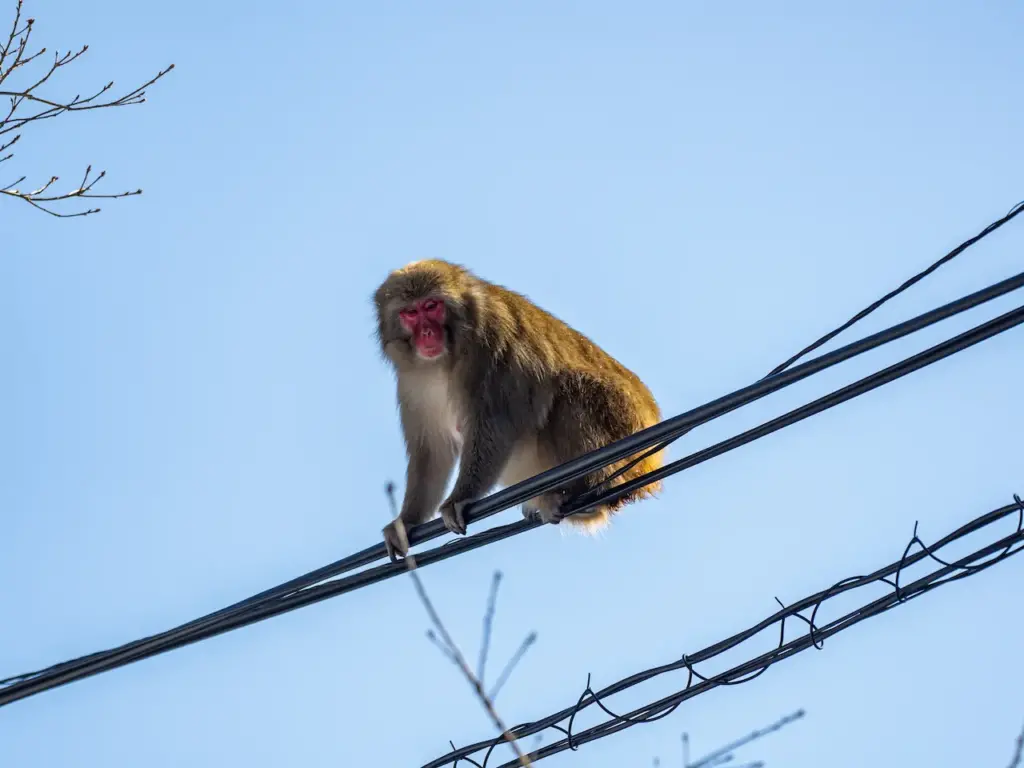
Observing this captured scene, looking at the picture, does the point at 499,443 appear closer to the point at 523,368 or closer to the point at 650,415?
the point at 523,368

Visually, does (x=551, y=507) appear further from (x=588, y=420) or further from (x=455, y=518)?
(x=588, y=420)

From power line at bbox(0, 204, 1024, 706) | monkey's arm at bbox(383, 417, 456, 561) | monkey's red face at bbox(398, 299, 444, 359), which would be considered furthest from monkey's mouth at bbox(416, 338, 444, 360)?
power line at bbox(0, 204, 1024, 706)

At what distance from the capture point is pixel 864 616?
5129 millimetres

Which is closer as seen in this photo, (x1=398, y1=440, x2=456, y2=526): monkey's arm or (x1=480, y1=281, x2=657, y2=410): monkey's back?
(x1=480, y1=281, x2=657, y2=410): monkey's back

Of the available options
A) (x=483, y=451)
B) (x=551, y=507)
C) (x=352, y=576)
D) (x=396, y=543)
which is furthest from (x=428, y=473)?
(x=352, y=576)

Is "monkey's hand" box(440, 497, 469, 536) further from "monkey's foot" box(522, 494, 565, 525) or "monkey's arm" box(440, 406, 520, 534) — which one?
"monkey's arm" box(440, 406, 520, 534)

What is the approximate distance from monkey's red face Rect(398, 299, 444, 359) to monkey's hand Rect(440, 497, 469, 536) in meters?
1.26

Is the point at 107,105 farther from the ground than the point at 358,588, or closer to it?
farther from the ground

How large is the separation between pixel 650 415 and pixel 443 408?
1.28m

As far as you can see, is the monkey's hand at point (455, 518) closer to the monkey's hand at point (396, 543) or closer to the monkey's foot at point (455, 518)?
the monkey's foot at point (455, 518)

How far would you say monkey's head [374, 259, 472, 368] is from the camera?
763 centimetres

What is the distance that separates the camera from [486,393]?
7.51 meters

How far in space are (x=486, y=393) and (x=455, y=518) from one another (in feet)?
3.65

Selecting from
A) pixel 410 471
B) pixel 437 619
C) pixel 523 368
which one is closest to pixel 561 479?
pixel 437 619
